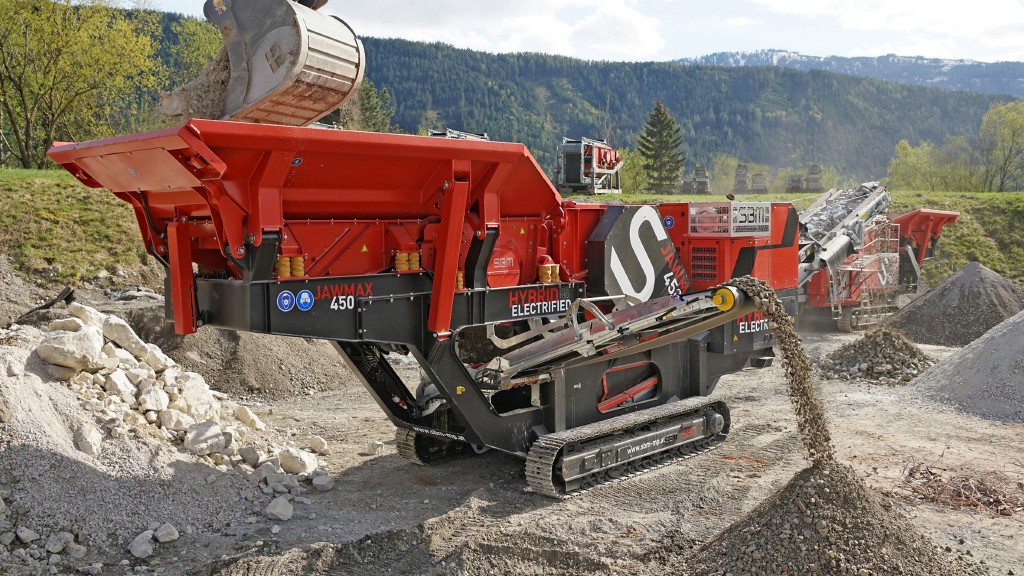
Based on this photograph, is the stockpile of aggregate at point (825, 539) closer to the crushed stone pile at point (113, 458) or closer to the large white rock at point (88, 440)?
the crushed stone pile at point (113, 458)

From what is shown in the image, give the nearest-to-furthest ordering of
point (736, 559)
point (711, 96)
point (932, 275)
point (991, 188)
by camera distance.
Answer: point (736, 559) → point (932, 275) → point (991, 188) → point (711, 96)

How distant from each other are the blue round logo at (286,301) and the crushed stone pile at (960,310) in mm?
14949

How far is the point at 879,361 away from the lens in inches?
516

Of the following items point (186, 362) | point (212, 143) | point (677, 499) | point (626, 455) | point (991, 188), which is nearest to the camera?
point (212, 143)

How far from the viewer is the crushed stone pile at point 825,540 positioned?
535cm

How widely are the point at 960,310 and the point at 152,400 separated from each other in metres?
15.9

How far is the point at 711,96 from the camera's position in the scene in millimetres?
157250

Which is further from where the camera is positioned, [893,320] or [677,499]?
[893,320]

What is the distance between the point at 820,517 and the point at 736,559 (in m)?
0.64

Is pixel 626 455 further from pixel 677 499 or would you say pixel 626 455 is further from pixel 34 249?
pixel 34 249

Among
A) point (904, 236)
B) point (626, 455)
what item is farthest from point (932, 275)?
point (626, 455)

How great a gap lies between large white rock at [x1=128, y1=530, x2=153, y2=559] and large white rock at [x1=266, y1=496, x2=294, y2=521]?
3.00ft

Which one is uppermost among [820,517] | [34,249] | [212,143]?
[212,143]

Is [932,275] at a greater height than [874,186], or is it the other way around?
[874,186]
